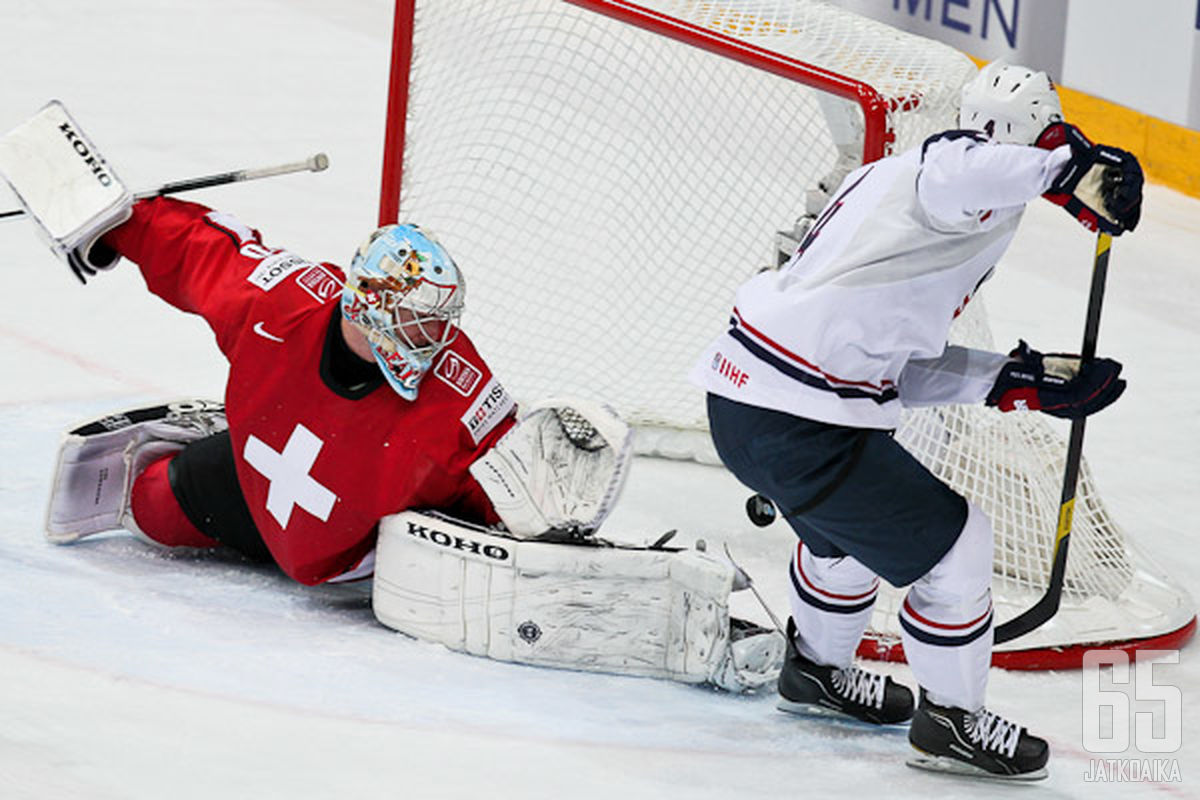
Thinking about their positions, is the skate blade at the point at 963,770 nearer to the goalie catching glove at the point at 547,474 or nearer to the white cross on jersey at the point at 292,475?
the goalie catching glove at the point at 547,474

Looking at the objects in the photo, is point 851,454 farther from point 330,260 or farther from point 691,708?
point 330,260

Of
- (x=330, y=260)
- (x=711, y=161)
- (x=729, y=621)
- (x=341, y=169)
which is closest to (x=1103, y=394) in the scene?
(x=729, y=621)

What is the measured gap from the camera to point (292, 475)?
138 inches

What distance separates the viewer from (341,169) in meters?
6.35

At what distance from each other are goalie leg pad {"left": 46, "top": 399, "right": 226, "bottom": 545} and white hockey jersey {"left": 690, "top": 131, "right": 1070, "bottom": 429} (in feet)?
3.93

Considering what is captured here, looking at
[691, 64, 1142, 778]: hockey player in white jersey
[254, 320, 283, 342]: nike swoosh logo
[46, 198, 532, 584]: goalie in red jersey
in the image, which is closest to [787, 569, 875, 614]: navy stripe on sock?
[691, 64, 1142, 778]: hockey player in white jersey

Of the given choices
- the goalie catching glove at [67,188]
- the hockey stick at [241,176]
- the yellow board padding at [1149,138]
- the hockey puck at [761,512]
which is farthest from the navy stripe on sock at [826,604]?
the yellow board padding at [1149,138]

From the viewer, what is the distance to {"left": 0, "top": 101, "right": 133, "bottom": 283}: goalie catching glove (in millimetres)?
3693

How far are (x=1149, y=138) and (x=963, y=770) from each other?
3.51m

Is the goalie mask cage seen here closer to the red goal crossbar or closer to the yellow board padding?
the red goal crossbar

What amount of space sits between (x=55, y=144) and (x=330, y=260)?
1.74 meters

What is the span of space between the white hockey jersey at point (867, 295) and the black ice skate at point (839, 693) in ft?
1.46

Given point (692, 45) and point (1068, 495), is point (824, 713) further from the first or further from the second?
point (692, 45)

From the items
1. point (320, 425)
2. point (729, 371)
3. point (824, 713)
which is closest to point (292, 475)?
point (320, 425)
